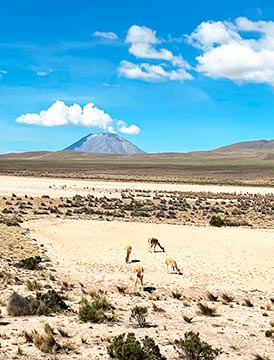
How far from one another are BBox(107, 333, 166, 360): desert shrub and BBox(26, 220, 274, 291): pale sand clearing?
693 centimetres

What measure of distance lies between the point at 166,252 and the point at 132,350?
43.0ft

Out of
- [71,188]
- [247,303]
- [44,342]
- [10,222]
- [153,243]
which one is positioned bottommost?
[247,303]

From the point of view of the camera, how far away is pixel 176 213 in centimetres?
4209

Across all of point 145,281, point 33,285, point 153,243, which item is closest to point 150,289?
point 145,281

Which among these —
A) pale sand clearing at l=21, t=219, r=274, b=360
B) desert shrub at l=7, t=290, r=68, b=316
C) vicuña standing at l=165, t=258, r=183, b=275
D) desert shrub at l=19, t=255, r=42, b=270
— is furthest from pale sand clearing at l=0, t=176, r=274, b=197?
desert shrub at l=7, t=290, r=68, b=316

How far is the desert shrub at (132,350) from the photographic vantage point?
31.6 ft

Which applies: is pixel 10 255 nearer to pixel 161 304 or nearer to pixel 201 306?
pixel 161 304

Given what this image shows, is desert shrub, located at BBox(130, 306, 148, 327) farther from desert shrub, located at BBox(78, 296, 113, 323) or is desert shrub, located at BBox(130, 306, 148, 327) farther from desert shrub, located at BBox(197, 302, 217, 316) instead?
desert shrub, located at BBox(197, 302, 217, 316)

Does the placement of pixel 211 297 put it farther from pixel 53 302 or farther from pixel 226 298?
pixel 53 302

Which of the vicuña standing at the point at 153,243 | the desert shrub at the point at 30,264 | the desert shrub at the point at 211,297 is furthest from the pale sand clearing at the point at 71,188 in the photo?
the desert shrub at the point at 211,297

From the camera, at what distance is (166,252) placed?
22672mm

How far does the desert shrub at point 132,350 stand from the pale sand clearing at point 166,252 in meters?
6.93

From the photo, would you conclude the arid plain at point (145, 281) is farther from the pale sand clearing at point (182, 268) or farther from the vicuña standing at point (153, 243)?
the vicuña standing at point (153, 243)

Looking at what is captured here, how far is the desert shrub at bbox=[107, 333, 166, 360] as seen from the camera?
9.63 metres
